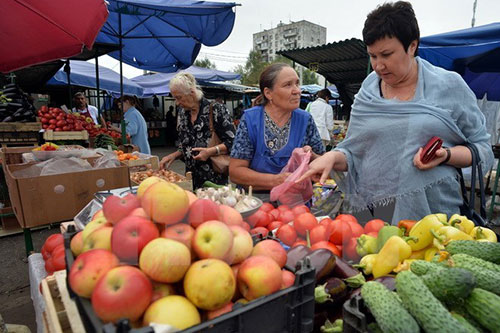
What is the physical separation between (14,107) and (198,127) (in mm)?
3564

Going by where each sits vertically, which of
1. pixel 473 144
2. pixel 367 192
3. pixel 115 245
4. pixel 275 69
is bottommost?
pixel 367 192

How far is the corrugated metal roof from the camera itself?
29.3 feet

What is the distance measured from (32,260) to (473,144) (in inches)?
112

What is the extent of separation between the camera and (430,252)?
1.39m

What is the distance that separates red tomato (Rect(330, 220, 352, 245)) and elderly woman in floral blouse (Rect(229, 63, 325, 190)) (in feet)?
3.51

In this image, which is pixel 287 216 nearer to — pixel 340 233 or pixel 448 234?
pixel 340 233

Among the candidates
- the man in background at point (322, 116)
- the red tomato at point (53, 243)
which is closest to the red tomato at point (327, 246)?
the red tomato at point (53, 243)

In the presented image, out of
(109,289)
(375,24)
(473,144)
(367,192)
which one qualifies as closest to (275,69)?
(375,24)

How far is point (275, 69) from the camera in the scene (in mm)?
2684

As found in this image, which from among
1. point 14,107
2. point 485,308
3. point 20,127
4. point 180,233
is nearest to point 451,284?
point 485,308

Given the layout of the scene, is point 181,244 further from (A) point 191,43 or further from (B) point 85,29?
(A) point 191,43

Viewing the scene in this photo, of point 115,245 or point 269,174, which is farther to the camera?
point 269,174

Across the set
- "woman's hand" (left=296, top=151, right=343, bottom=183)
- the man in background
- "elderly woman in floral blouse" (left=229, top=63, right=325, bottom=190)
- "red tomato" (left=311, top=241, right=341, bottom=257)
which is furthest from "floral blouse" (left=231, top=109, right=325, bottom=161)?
the man in background

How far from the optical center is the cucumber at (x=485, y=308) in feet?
2.85
